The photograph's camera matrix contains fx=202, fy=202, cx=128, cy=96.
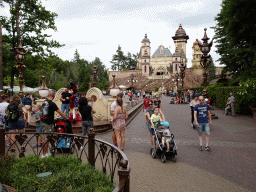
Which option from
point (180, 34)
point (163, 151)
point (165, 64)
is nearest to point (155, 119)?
point (163, 151)

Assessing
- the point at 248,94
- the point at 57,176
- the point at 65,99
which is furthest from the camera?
the point at 248,94

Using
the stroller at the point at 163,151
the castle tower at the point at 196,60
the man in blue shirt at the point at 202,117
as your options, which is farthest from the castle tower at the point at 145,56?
the stroller at the point at 163,151

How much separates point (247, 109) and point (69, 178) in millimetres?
16271

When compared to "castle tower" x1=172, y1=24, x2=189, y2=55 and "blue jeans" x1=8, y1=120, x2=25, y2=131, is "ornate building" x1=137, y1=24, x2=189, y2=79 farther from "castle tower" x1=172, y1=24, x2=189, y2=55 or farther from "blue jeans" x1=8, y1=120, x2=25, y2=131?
"blue jeans" x1=8, y1=120, x2=25, y2=131

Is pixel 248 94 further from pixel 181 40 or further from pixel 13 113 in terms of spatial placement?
pixel 181 40

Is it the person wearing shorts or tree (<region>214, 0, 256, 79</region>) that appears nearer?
the person wearing shorts

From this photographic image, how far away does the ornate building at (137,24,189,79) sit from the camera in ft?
313

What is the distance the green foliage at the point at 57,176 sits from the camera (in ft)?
12.7

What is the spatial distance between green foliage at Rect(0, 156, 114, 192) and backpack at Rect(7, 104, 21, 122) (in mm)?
1960

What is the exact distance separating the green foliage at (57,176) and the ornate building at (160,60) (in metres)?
90.3

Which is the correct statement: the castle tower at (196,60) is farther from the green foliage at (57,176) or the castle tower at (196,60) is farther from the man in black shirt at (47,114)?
the green foliage at (57,176)

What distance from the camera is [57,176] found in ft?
13.5

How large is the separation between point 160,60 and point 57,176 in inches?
3924

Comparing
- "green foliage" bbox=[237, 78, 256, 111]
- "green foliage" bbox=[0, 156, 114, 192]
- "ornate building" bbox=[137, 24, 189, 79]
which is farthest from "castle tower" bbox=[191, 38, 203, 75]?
"green foliage" bbox=[0, 156, 114, 192]
